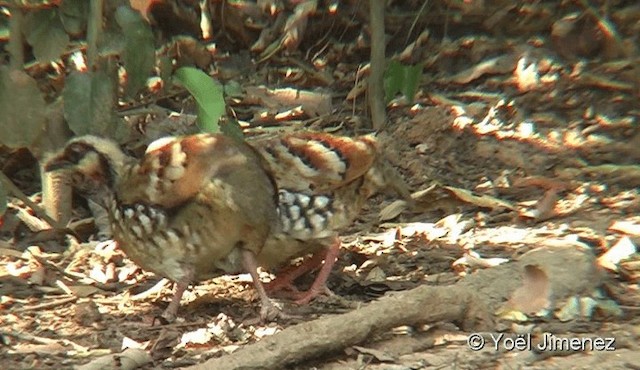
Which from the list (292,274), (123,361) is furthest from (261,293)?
(123,361)

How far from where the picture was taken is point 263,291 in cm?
431

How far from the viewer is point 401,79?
644 centimetres

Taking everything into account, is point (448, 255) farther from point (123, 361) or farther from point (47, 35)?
point (47, 35)

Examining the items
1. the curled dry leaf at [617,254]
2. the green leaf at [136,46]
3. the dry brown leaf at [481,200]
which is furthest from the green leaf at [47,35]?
the curled dry leaf at [617,254]

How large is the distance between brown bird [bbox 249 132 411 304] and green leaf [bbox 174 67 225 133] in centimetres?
22

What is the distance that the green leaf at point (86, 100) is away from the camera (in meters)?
4.63

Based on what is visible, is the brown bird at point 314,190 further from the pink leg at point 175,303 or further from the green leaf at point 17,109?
the green leaf at point 17,109

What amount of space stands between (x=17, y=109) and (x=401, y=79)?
2567 mm

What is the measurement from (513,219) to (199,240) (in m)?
1.74

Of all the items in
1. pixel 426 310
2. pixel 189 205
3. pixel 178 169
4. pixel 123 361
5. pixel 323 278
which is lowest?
pixel 123 361

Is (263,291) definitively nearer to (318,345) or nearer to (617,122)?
(318,345)

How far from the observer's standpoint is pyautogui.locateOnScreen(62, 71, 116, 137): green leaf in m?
4.63

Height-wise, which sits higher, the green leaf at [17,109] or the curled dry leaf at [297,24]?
the curled dry leaf at [297,24]

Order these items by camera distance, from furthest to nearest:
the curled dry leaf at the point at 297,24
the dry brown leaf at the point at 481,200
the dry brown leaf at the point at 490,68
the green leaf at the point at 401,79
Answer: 1. the curled dry leaf at the point at 297,24
2. the dry brown leaf at the point at 490,68
3. the green leaf at the point at 401,79
4. the dry brown leaf at the point at 481,200
